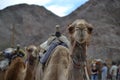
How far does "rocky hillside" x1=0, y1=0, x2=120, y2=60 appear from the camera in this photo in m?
68.0

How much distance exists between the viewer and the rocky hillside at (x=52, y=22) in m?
68.0

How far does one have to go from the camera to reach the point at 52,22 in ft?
314

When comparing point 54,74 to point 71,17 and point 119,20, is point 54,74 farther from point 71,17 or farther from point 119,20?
point 71,17

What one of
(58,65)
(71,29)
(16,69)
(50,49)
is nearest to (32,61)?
(50,49)

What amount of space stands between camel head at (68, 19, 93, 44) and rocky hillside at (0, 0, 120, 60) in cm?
4541

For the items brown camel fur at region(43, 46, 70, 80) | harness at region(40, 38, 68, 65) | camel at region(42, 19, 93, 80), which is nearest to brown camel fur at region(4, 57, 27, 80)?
harness at region(40, 38, 68, 65)

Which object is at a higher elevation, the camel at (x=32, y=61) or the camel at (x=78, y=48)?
the camel at (x=78, y=48)

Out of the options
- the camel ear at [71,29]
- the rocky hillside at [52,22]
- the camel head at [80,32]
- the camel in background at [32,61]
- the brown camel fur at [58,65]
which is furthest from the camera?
the rocky hillside at [52,22]

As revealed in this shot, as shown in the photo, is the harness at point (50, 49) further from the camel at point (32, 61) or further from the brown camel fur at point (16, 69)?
the brown camel fur at point (16, 69)

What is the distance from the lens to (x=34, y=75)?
9039 mm

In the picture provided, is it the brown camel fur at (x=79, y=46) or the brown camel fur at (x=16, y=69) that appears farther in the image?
the brown camel fur at (x=16, y=69)

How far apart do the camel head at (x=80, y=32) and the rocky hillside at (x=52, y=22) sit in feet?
149

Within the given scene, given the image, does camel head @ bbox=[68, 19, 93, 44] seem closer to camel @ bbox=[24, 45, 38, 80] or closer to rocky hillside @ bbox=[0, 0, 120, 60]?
camel @ bbox=[24, 45, 38, 80]

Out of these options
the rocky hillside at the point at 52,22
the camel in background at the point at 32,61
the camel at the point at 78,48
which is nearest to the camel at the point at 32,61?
the camel in background at the point at 32,61
